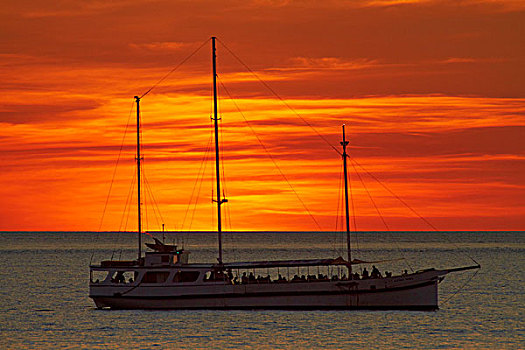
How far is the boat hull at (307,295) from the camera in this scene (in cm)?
7419

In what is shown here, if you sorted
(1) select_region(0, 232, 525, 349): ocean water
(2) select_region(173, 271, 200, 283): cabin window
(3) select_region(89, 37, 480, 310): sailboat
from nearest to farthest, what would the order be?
(1) select_region(0, 232, 525, 349): ocean water
(3) select_region(89, 37, 480, 310): sailboat
(2) select_region(173, 271, 200, 283): cabin window

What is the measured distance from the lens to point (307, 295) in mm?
74750

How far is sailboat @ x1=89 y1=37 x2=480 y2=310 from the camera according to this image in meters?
74.1

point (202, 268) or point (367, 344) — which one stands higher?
point (202, 268)

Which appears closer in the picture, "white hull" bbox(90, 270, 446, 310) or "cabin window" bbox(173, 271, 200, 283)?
"white hull" bbox(90, 270, 446, 310)

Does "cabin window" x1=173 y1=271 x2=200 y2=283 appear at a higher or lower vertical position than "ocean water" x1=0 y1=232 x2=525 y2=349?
higher

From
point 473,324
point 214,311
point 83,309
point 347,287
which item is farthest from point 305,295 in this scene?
point 83,309

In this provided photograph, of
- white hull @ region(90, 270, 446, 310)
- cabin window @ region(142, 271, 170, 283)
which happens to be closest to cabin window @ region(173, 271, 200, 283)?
white hull @ region(90, 270, 446, 310)

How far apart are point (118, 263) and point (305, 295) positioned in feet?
50.8

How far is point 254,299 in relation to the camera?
75062 mm

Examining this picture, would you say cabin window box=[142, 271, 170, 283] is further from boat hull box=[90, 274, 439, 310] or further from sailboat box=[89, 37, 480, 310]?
boat hull box=[90, 274, 439, 310]

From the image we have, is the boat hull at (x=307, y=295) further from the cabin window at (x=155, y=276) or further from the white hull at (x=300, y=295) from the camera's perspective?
the cabin window at (x=155, y=276)

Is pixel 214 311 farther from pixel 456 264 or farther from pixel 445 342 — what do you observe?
pixel 456 264

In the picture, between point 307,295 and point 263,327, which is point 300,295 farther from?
point 263,327
